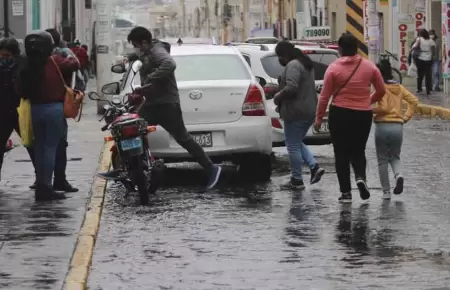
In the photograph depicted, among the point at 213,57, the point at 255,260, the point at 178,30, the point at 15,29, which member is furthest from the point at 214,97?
the point at 178,30

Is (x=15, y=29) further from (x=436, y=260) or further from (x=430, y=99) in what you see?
(x=436, y=260)

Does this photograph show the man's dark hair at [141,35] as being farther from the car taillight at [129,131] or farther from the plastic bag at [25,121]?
the plastic bag at [25,121]

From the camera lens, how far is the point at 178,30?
167500mm

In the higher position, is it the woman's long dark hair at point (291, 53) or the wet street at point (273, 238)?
the woman's long dark hair at point (291, 53)

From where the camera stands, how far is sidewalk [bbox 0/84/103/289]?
9.10 meters

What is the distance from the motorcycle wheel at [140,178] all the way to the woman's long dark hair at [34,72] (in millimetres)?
1148

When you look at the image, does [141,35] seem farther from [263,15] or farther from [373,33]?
[263,15]

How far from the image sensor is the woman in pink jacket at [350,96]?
520 inches

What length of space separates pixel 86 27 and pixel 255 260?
58.8m

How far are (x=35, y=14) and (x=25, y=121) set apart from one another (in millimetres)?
21338

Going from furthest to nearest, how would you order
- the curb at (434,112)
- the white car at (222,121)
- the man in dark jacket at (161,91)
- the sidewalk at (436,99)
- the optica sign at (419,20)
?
the optica sign at (419,20) → the sidewalk at (436,99) → the curb at (434,112) → the white car at (222,121) → the man in dark jacket at (161,91)

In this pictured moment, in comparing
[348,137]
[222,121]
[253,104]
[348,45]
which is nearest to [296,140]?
[253,104]

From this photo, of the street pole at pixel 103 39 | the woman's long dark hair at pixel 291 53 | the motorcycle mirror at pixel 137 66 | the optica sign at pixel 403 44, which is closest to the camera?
the motorcycle mirror at pixel 137 66

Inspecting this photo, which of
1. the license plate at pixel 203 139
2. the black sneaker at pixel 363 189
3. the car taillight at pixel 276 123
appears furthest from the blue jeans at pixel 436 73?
the black sneaker at pixel 363 189
